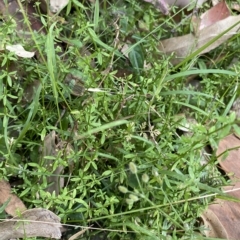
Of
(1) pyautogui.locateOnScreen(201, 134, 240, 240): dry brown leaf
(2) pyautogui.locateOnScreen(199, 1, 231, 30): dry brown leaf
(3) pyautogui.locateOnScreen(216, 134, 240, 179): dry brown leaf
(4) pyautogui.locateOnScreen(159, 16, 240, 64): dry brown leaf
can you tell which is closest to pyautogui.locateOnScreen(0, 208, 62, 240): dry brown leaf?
(1) pyautogui.locateOnScreen(201, 134, 240, 240): dry brown leaf

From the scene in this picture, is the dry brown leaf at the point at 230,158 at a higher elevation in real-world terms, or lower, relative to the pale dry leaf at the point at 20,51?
lower

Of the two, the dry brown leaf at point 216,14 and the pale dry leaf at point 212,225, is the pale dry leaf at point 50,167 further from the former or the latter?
the dry brown leaf at point 216,14

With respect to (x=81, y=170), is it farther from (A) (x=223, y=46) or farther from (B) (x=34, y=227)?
(A) (x=223, y=46)

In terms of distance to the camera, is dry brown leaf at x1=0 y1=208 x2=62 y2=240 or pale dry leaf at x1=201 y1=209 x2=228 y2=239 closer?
dry brown leaf at x1=0 y1=208 x2=62 y2=240

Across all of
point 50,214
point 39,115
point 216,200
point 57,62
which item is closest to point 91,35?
point 57,62

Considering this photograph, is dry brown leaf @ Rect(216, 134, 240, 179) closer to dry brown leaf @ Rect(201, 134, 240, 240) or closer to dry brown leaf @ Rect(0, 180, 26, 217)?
dry brown leaf @ Rect(201, 134, 240, 240)

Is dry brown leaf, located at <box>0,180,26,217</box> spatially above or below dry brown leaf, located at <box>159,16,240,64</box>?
below

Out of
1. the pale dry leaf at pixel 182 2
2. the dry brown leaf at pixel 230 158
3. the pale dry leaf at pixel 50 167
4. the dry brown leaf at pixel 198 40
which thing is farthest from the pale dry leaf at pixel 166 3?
the pale dry leaf at pixel 50 167
